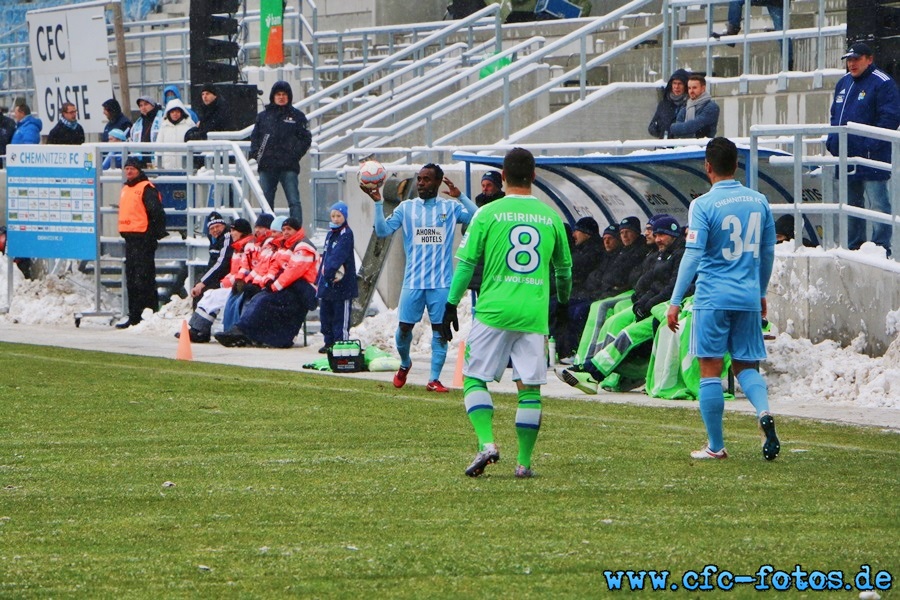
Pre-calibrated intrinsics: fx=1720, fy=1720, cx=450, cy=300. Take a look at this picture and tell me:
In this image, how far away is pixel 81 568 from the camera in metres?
6.84

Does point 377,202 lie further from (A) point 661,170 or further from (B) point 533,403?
(B) point 533,403

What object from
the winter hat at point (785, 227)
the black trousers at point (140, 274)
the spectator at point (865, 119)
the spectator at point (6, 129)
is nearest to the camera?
the spectator at point (865, 119)

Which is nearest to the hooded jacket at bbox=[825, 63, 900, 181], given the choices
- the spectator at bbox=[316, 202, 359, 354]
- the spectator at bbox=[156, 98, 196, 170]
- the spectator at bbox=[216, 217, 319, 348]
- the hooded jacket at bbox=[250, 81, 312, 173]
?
the spectator at bbox=[316, 202, 359, 354]

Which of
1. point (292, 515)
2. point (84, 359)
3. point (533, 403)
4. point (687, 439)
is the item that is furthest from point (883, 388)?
point (84, 359)

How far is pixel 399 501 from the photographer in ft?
27.3

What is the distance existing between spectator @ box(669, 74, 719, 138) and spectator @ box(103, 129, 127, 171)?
8.86 m

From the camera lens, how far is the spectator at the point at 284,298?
18812 mm

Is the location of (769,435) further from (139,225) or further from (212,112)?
(212,112)

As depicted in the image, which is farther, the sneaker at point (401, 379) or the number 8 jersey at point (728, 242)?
the sneaker at point (401, 379)

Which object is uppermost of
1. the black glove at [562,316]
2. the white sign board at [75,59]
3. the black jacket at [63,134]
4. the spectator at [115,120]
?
the white sign board at [75,59]

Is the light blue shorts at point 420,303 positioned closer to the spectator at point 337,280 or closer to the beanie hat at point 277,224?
the spectator at point 337,280

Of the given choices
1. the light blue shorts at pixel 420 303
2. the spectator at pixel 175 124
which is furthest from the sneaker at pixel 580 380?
the spectator at pixel 175 124

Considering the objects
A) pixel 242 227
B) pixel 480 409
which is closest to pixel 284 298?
pixel 242 227

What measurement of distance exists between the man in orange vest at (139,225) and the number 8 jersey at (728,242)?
40.9 ft
